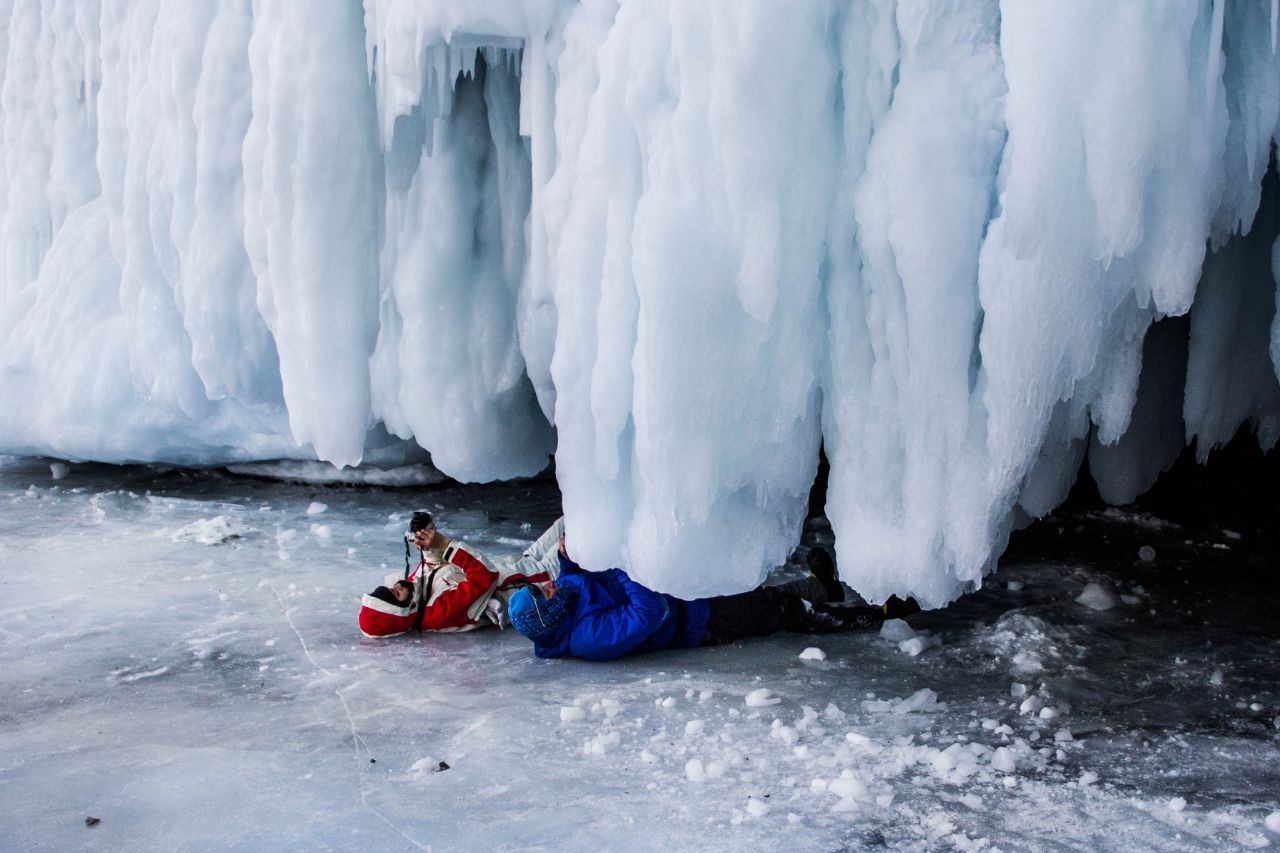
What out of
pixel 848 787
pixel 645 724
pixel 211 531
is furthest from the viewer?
pixel 211 531

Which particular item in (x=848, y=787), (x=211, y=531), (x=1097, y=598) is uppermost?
(x=848, y=787)

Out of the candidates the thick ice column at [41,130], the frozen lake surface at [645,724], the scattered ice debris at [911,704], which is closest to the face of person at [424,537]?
the frozen lake surface at [645,724]

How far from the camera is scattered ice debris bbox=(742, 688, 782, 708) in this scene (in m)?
3.01

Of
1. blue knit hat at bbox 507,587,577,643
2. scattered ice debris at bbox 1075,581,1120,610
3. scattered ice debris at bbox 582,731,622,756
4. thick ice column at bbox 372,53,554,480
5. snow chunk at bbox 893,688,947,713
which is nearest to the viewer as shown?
scattered ice debris at bbox 582,731,622,756

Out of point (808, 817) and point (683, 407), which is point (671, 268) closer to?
point (683, 407)

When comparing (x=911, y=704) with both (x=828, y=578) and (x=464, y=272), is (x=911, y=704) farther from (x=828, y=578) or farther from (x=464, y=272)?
(x=464, y=272)

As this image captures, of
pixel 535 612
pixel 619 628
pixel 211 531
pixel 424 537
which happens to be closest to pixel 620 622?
pixel 619 628

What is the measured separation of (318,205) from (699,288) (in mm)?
1721

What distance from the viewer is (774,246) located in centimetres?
277

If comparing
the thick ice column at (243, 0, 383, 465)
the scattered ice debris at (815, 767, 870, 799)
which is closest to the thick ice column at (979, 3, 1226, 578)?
the scattered ice debris at (815, 767, 870, 799)

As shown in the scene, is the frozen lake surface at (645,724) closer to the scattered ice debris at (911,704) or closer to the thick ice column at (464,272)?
the scattered ice debris at (911,704)

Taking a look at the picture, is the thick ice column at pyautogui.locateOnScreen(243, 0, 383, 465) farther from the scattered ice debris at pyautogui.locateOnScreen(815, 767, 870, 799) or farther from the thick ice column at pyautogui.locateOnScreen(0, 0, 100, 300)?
the thick ice column at pyautogui.locateOnScreen(0, 0, 100, 300)

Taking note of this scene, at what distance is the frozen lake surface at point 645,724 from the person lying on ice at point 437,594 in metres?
0.07

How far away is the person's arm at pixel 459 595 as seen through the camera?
3689 mm
